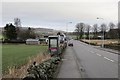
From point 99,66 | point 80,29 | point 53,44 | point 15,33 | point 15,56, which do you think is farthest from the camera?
point 80,29

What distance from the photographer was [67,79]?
46.3ft

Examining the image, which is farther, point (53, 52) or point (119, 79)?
point (53, 52)

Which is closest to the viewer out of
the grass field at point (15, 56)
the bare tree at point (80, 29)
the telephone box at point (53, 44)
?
the grass field at point (15, 56)

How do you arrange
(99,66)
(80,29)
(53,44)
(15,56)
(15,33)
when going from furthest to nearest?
(80,29)
(15,33)
(15,56)
(53,44)
(99,66)

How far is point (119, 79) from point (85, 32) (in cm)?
16910

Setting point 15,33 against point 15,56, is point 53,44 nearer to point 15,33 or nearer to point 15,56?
point 15,56

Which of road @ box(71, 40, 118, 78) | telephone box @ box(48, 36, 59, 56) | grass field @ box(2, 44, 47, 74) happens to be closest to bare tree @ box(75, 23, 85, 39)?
grass field @ box(2, 44, 47, 74)

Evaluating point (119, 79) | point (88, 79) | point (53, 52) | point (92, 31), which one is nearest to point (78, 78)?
point (88, 79)

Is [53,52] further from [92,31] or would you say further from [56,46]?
[92,31]

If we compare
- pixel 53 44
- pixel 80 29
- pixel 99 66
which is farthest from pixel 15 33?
pixel 99 66

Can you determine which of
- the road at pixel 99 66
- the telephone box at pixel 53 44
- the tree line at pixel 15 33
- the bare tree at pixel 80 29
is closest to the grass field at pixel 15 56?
the telephone box at pixel 53 44

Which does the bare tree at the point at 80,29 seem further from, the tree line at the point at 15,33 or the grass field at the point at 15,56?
the grass field at the point at 15,56

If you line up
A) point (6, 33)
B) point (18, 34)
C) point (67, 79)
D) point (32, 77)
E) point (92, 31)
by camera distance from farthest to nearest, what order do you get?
1. point (92, 31)
2. point (18, 34)
3. point (6, 33)
4. point (67, 79)
5. point (32, 77)

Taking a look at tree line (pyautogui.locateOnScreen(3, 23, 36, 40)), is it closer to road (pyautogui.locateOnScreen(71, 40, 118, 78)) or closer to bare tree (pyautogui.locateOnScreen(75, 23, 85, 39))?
bare tree (pyautogui.locateOnScreen(75, 23, 85, 39))
